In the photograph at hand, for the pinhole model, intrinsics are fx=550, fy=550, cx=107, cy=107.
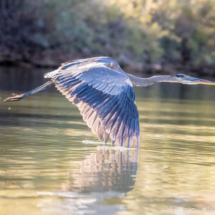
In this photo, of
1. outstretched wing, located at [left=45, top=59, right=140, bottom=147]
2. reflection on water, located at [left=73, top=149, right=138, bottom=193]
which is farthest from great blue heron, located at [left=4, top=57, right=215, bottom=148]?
reflection on water, located at [left=73, top=149, right=138, bottom=193]

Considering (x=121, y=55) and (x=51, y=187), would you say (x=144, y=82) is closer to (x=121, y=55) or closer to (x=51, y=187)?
(x=51, y=187)

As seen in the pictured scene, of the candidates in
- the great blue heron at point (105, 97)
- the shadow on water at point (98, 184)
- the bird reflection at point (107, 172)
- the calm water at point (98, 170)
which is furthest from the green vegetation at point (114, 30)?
the shadow on water at point (98, 184)

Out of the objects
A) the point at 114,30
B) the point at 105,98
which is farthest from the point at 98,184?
the point at 114,30

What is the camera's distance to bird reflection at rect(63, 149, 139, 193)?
17.6 feet

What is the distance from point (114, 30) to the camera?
4956 cm

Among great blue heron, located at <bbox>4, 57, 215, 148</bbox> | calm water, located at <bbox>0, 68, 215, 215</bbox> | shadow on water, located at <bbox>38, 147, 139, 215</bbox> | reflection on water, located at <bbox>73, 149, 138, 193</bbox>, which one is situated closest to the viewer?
shadow on water, located at <bbox>38, 147, 139, 215</bbox>

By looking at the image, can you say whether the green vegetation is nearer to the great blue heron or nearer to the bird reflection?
the great blue heron

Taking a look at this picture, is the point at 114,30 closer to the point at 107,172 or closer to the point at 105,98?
the point at 105,98

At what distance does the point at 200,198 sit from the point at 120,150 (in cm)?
250

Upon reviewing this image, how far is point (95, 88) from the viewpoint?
7277 mm

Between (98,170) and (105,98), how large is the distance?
1316 millimetres

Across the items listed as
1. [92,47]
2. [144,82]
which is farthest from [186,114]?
[92,47]

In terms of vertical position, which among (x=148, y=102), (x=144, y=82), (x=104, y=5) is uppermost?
(x=104, y=5)

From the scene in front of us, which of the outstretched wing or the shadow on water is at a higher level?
the outstretched wing
